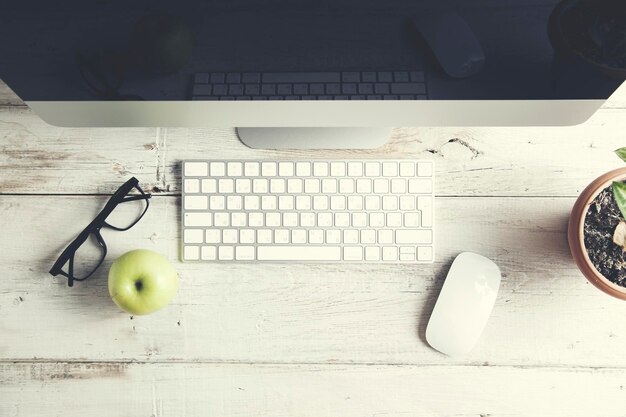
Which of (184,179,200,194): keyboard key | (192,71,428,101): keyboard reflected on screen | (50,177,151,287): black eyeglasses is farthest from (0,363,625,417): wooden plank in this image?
(192,71,428,101): keyboard reflected on screen

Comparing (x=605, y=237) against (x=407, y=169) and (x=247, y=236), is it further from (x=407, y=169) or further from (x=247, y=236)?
(x=247, y=236)

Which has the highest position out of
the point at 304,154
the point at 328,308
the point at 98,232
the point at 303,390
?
the point at 304,154

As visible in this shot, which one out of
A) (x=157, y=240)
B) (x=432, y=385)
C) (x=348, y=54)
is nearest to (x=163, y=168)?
(x=157, y=240)

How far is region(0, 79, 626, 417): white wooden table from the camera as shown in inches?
28.4

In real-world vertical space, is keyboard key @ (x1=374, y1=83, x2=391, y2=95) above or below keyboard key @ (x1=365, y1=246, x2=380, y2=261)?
above

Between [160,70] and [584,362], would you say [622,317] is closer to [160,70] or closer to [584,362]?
[584,362]

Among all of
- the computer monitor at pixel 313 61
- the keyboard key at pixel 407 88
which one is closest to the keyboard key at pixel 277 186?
the computer monitor at pixel 313 61

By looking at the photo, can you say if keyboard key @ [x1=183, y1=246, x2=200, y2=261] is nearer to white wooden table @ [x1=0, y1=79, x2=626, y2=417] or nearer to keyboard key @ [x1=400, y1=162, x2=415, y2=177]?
white wooden table @ [x1=0, y1=79, x2=626, y2=417]

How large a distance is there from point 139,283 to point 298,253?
206mm

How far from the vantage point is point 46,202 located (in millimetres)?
761

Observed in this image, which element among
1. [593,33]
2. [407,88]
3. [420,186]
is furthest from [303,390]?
[593,33]

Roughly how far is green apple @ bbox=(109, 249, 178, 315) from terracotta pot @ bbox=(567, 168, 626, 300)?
511 mm

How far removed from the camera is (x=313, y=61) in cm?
55

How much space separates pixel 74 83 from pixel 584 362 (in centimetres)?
72
